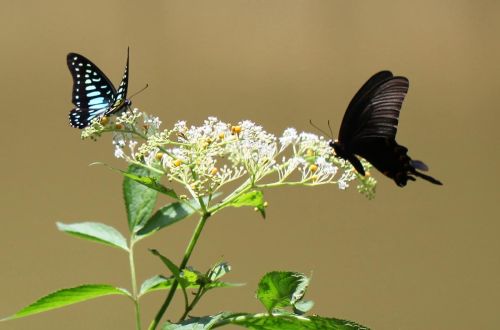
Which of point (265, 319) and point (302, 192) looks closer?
point (265, 319)

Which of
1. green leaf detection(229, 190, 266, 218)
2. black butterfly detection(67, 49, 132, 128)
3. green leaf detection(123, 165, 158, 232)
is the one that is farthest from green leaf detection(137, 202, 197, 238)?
black butterfly detection(67, 49, 132, 128)

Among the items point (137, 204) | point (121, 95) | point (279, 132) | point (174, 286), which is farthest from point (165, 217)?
point (279, 132)

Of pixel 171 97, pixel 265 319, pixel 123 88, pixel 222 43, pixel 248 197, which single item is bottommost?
pixel 265 319

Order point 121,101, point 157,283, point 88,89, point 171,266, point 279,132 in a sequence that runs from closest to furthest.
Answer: point 171,266, point 157,283, point 121,101, point 88,89, point 279,132

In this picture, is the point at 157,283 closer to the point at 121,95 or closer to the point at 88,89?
the point at 121,95

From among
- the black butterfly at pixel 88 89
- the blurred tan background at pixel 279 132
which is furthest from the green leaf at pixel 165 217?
the blurred tan background at pixel 279 132

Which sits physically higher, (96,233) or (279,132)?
(279,132)

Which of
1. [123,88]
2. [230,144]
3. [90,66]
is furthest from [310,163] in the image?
[90,66]

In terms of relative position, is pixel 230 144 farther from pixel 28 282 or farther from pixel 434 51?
pixel 434 51
